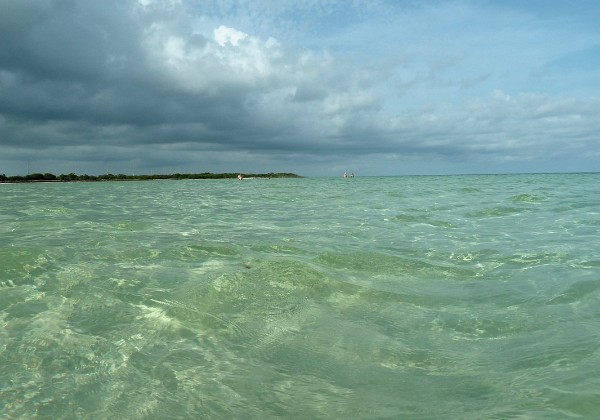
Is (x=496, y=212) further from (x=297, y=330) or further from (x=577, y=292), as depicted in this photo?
(x=297, y=330)

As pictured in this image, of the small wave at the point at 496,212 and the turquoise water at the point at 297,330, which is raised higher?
the small wave at the point at 496,212

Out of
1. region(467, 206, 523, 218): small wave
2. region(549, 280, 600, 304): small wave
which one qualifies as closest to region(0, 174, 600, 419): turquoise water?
region(549, 280, 600, 304): small wave

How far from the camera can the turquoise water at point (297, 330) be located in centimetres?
311

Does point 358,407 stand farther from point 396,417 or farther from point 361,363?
point 361,363

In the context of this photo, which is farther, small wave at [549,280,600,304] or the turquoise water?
small wave at [549,280,600,304]

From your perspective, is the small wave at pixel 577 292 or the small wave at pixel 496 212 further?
the small wave at pixel 496 212

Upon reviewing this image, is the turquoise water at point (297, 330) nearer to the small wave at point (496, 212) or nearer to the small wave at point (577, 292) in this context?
the small wave at point (577, 292)

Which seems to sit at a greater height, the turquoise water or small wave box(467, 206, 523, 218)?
small wave box(467, 206, 523, 218)

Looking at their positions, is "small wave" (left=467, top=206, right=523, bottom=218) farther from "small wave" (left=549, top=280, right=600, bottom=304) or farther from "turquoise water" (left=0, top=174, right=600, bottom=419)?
"small wave" (left=549, top=280, right=600, bottom=304)

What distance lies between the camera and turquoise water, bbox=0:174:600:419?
10.2ft

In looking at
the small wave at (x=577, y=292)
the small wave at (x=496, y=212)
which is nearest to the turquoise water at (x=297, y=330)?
the small wave at (x=577, y=292)

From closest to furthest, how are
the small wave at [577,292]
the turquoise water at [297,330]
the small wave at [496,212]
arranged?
the turquoise water at [297,330], the small wave at [577,292], the small wave at [496,212]

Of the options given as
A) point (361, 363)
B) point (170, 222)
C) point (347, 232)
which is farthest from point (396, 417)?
point (170, 222)

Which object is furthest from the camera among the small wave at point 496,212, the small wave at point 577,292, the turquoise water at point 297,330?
the small wave at point 496,212
